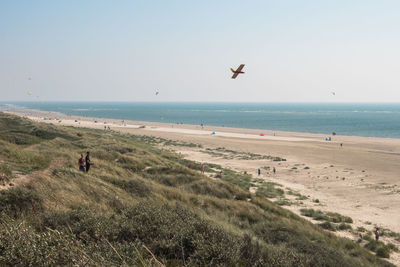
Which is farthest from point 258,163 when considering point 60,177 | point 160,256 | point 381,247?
point 160,256

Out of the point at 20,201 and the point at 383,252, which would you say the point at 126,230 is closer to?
the point at 20,201

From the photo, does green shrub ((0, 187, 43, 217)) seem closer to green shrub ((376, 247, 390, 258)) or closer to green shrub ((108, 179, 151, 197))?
green shrub ((108, 179, 151, 197))

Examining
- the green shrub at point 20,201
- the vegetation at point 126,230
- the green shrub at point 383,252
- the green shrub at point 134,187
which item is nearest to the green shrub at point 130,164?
the vegetation at point 126,230

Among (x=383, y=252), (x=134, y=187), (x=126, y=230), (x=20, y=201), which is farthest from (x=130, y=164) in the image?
(x=383, y=252)

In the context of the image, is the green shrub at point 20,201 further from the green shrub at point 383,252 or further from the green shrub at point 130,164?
the green shrub at point 383,252

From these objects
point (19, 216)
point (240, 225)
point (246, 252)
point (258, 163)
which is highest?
point (19, 216)

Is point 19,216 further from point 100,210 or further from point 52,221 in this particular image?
point 100,210

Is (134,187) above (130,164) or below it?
above

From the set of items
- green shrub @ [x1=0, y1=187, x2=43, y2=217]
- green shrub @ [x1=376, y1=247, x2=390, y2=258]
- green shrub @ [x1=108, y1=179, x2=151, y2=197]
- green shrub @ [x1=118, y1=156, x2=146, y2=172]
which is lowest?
green shrub @ [x1=376, y1=247, x2=390, y2=258]

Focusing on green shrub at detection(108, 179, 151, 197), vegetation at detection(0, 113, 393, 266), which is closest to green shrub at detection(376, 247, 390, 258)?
vegetation at detection(0, 113, 393, 266)

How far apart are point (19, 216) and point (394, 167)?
43594mm

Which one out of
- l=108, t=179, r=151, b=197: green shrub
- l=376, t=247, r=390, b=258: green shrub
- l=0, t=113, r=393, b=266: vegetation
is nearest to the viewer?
l=0, t=113, r=393, b=266: vegetation

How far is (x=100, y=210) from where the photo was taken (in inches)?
301

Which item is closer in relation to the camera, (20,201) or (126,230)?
(126,230)
